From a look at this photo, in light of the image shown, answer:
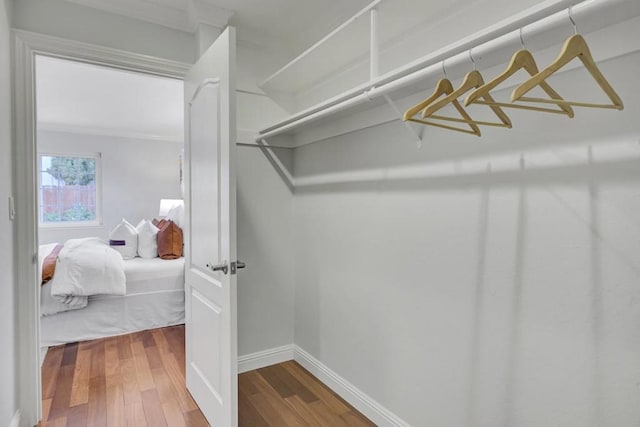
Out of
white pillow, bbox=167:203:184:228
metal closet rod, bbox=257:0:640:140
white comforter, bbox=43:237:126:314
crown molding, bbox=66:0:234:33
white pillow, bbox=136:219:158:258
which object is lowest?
white comforter, bbox=43:237:126:314

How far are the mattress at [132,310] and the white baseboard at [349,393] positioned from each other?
1.61m

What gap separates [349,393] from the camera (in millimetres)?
2098

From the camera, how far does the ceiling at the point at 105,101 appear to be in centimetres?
327

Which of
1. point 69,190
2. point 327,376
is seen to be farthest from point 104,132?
point 327,376

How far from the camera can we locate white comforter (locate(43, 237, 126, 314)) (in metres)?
3.06

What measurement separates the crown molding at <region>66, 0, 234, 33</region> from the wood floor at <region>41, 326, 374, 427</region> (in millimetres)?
2254

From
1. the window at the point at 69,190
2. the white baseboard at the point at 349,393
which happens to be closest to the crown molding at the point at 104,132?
the window at the point at 69,190

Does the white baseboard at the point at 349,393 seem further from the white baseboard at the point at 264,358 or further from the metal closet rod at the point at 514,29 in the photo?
the metal closet rod at the point at 514,29

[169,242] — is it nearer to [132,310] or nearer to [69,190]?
[132,310]

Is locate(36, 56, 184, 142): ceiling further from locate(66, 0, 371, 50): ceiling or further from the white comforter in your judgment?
the white comforter

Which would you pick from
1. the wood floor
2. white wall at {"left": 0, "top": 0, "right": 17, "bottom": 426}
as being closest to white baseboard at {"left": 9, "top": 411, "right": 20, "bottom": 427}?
white wall at {"left": 0, "top": 0, "right": 17, "bottom": 426}

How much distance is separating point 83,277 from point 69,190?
10.6 feet

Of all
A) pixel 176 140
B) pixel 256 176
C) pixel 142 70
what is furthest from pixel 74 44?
pixel 176 140

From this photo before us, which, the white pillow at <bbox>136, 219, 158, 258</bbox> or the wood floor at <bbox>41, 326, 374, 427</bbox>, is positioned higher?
the white pillow at <bbox>136, 219, 158, 258</bbox>
